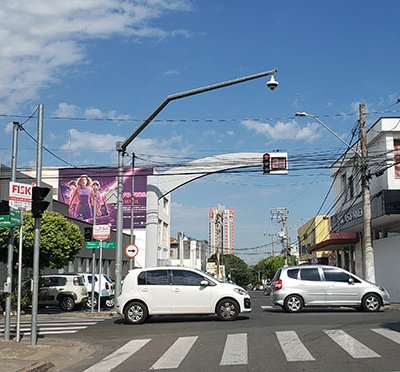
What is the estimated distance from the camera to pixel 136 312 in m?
17.6

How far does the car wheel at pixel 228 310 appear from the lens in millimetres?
17438

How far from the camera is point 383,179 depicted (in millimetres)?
30406

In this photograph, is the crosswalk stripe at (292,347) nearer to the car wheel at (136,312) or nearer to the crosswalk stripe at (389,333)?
the crosswalk stripe at (389,333)

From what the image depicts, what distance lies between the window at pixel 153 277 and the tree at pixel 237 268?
10812cm

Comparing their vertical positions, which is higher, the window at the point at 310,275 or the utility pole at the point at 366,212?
the utility pole at the point at 366,212

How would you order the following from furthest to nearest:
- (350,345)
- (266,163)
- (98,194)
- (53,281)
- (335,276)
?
1. (98,194)
2. (53,281)
3. (266,163)
4. (335,276)
5. (350,345)

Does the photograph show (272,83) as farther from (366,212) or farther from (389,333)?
(366,212)

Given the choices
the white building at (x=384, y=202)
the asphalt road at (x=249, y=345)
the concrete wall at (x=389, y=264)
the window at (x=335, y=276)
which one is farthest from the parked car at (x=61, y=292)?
the concrete wall at (x=389, y=264)

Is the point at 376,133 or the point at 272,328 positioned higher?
the point at 376,133

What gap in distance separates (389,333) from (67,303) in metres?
16.2

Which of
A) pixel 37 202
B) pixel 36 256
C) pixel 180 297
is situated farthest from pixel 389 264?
pixel 37 202

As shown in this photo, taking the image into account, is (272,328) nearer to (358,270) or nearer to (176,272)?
(176,272)

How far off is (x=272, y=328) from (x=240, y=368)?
5.59 m

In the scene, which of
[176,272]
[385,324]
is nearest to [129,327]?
[176,272]
